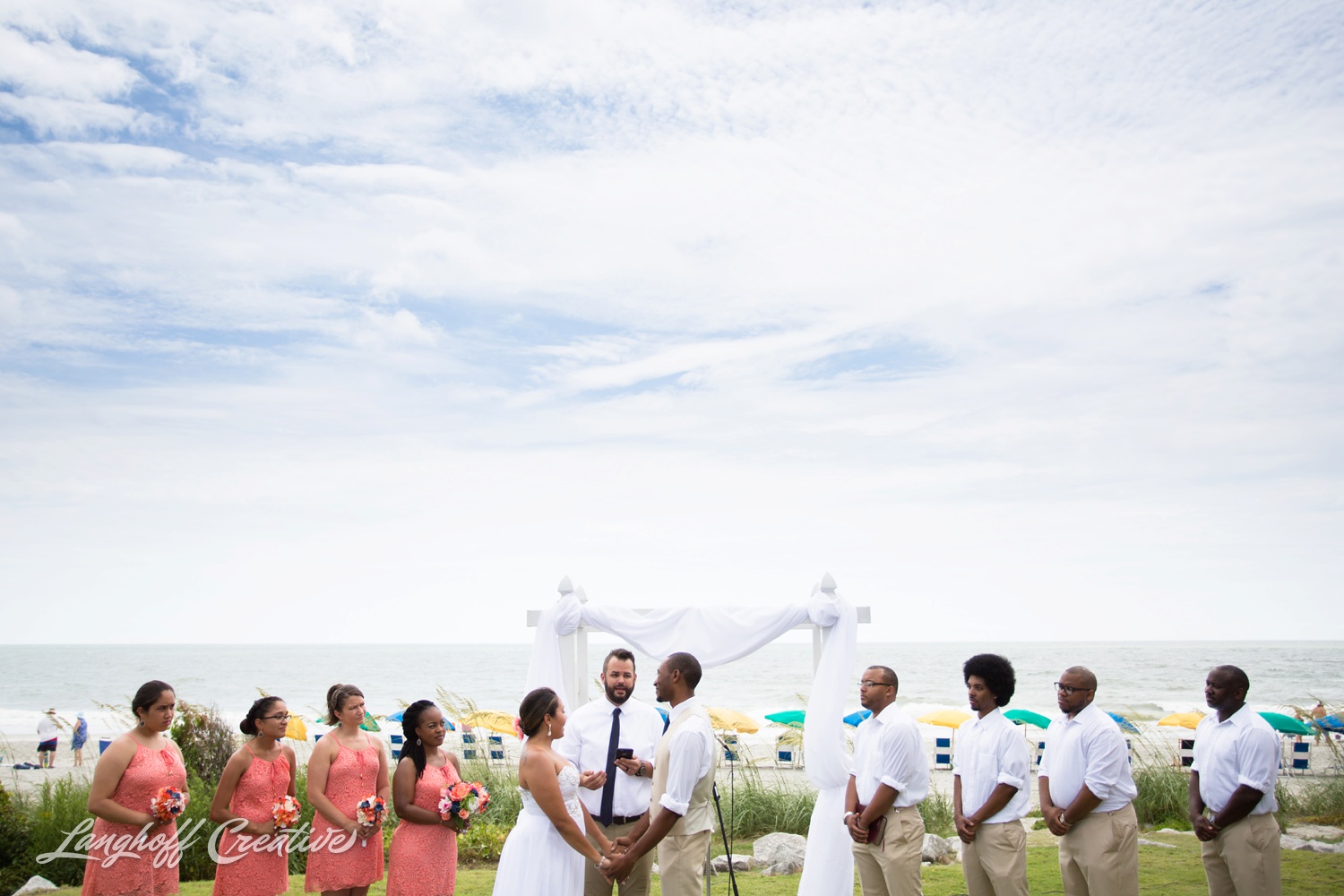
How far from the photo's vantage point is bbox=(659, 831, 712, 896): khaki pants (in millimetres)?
5566

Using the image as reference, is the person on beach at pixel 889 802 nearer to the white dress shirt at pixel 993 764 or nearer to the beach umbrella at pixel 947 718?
the white dress shirt at pixel 993 764

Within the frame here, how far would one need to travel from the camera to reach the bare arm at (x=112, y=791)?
17.3ft

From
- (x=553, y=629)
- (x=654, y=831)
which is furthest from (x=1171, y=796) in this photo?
(x=654, y=831)

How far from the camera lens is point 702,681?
52531 mm

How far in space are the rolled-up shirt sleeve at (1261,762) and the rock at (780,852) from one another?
3983 millimetres

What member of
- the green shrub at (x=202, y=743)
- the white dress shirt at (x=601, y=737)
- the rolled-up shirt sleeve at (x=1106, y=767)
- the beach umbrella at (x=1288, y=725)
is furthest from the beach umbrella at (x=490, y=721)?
the beach umbrella at (x=1288, y=725)

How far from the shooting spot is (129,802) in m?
5.42

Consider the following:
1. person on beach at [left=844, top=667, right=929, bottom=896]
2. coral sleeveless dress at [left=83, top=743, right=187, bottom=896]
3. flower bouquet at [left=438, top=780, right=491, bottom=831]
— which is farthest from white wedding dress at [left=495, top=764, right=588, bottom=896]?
coral sleeveless dress at [left=83, top=743, right=187, bottom=896]

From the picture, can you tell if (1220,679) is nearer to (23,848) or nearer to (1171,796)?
(1171,796)

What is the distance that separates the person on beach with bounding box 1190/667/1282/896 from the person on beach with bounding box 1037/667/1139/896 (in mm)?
486

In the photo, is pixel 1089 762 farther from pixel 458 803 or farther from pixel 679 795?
pixel 458 803

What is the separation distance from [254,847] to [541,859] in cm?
195

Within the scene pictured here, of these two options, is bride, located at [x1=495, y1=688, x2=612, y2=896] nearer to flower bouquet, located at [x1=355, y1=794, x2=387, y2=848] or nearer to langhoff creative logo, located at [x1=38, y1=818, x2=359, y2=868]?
flower bouquet, located at [x1=355, y1=794, x2=387, y2=848]

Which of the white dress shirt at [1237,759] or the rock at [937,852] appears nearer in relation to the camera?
the white dress shirt at [1237,759]
